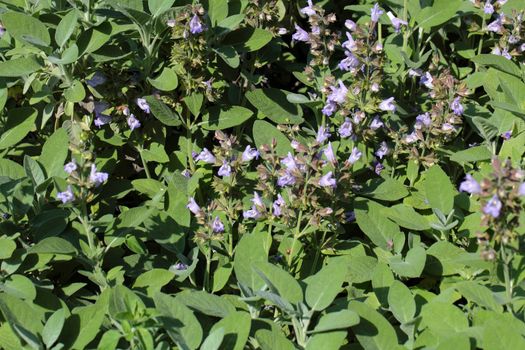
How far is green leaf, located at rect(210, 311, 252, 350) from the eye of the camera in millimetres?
2669

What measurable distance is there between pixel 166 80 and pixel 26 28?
64cm

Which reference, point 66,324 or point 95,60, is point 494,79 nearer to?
point 95,60

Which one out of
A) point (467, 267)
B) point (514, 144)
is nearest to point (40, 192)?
point (467, 267)

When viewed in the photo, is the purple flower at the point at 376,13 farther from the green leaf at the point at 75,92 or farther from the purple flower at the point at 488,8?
the green leaf at the point at 75,92

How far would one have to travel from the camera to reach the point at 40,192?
3193 mm

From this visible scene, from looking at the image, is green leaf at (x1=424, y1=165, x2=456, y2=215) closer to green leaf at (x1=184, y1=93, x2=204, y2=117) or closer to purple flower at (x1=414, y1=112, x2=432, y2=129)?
purple flower at (x1=414, y1=112, x2=432, y2=129)

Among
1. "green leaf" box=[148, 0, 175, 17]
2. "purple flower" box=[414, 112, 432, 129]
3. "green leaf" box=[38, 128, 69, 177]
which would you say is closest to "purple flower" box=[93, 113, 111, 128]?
Answer: "green leaf" box=[38, 128, 69, 177]

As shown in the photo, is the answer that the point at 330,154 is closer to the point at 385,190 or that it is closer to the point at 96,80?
the point at 385,190

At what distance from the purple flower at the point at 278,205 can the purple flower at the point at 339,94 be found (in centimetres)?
57

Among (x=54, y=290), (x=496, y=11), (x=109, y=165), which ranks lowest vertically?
(x=54, y=290)

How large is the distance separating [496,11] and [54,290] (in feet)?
8.65

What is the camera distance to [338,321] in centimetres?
264

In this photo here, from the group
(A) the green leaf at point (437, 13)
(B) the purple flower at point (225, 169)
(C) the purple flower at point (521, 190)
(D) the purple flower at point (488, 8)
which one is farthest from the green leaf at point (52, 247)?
(D) the purple flower at point (488, 8)

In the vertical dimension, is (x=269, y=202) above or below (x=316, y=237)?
above
